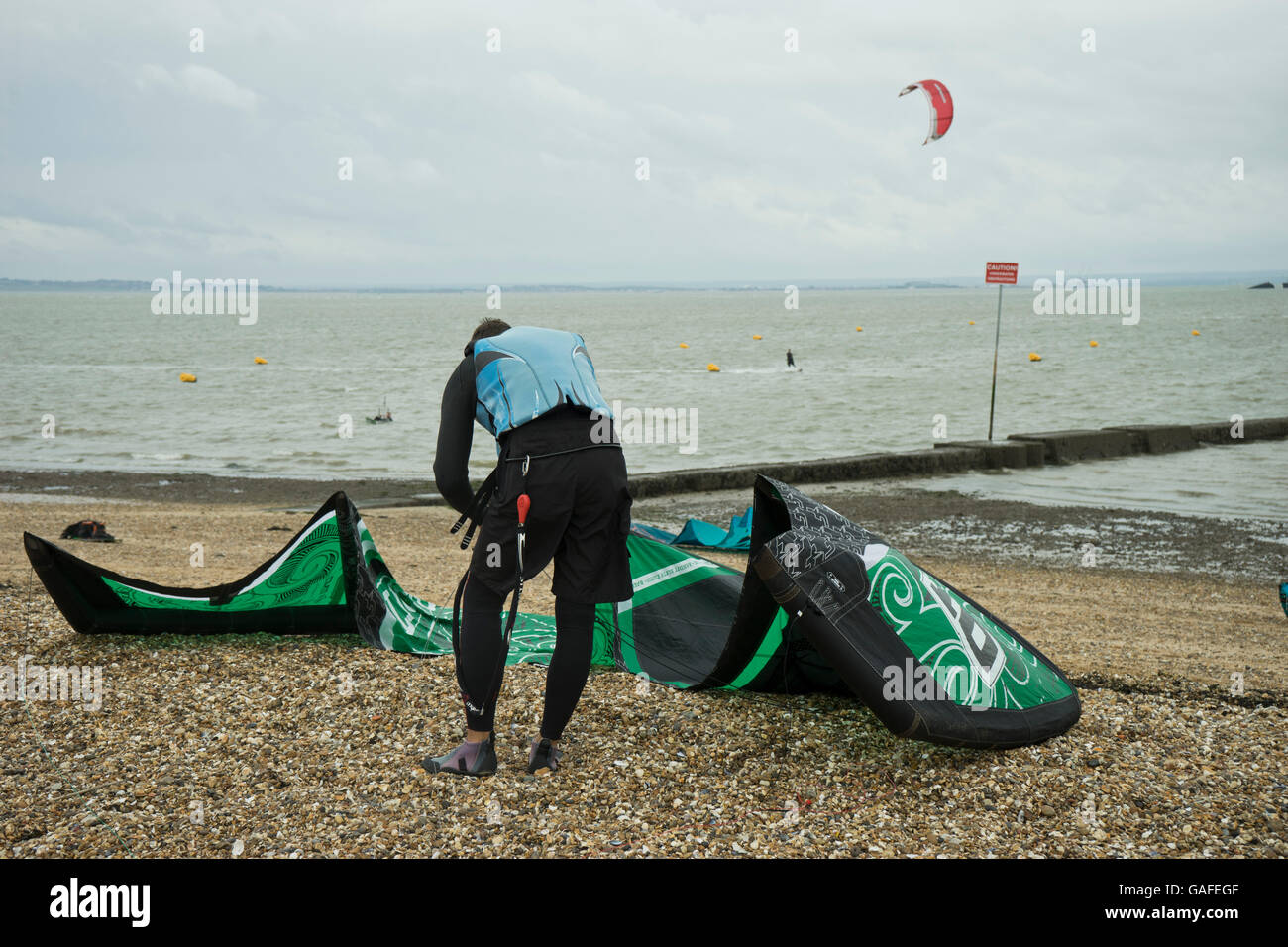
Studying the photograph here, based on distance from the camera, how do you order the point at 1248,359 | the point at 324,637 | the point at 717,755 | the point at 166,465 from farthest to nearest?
the point at 1248,359 < the point at 166,465 < the point at 324,637 < the point at 717,755

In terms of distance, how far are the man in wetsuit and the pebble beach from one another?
40cm

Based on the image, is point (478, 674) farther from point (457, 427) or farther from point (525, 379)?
point (525, 379)

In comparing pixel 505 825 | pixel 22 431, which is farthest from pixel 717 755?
pixel 22 431

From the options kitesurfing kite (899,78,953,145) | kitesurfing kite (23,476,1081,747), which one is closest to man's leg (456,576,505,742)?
kitesurfing kite (23,476,1081,747)

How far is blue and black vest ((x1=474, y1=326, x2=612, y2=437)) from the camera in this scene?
3.43 meters

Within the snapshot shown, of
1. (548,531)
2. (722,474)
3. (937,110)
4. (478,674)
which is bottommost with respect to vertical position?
(722,474)

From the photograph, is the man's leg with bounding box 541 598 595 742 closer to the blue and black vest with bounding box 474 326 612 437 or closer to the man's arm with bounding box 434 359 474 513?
the man's arm with bounding box 434 359 474 513

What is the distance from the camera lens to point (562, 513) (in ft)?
11.3

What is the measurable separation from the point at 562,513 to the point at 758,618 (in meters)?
1.23

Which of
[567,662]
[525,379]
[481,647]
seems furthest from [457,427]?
[567,662]

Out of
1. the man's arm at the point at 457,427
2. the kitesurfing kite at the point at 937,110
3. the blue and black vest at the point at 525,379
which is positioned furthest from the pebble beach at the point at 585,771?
the kitesurfing kite at the point at 937,110
